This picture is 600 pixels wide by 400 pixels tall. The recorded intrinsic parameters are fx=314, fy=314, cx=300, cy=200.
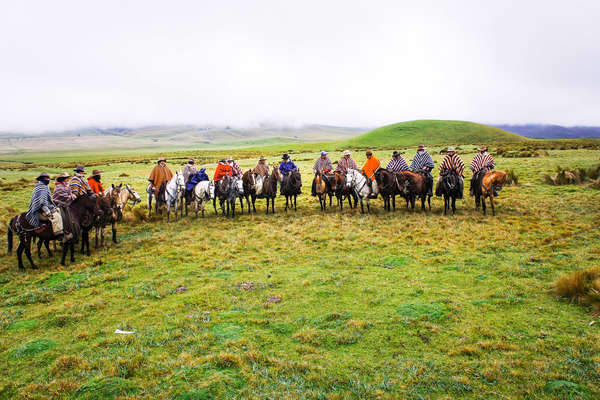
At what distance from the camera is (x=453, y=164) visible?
16484mm

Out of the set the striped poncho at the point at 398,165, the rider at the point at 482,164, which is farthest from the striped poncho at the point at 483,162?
the striped poncho at the point at 398,165

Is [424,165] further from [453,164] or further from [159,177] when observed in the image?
[159,177]

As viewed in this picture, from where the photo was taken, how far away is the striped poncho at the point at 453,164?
53.6ft

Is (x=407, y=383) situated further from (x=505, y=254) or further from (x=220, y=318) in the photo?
(x=505, y=254)

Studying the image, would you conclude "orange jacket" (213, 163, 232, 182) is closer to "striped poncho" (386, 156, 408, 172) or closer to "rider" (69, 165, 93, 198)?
"rider" (69, 165, 93, 198)

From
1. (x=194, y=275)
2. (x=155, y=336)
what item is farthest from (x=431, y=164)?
(x=155, y=336)

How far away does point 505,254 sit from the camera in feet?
33.7

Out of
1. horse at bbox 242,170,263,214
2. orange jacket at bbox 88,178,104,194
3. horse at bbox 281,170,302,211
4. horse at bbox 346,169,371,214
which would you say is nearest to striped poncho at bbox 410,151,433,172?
horse at bbox 346,169,371,214

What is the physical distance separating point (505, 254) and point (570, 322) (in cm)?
449

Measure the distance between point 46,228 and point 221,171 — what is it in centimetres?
978

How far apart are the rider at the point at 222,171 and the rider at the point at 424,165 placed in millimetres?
11052

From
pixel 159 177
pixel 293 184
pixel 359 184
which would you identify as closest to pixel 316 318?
pixel 359 184

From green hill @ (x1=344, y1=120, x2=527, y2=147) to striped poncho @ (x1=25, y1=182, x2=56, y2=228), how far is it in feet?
363

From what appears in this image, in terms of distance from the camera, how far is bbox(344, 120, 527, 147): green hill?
115 m
